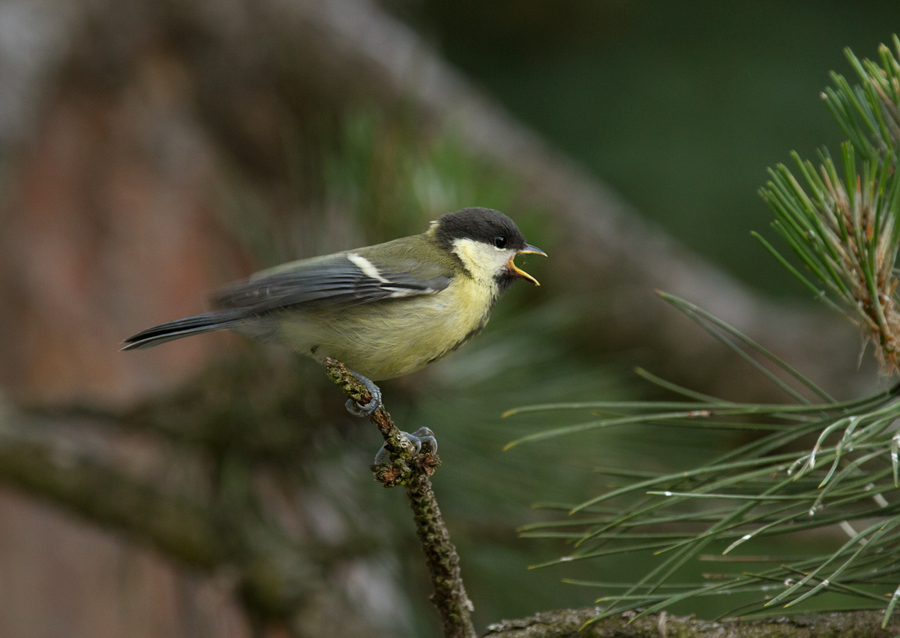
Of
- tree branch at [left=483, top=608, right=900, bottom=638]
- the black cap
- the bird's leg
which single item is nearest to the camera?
tree branch at [left=483, top=608, right=900, bottom=638]

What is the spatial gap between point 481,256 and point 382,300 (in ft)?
0.59

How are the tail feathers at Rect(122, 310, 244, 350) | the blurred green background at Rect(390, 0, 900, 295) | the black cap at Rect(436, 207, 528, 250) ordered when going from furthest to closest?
the blurred green background at Rect(390, 0, 900, 295)
the black cap at Rect(436, 207, 528, 250)
the tail feathers at Rect(122, 310, 244, 350)

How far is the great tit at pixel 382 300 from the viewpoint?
98 centimetres

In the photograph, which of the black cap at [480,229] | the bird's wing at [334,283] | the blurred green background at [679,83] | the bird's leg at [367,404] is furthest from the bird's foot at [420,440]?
the blurred green background at [679,83]

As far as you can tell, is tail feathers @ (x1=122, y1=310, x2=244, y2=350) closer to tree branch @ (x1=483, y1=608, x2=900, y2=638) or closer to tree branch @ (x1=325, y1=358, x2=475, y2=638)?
tree branch @ (x1=325, y1=358, x2=475, y2=638)

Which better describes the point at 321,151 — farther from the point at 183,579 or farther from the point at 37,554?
the point at 37,554

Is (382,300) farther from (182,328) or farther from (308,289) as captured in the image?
(182,328)

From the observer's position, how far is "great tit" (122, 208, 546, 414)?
3.22 ft

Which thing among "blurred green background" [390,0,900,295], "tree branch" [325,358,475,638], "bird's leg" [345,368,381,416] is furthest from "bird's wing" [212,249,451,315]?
"blurred green background" [390,0,900,295]

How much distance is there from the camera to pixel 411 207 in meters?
1.22

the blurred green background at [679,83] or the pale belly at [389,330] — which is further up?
the blurred green background at [679,83]

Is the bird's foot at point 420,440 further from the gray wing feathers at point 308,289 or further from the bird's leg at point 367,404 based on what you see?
the gray wing feathers at point 308,289

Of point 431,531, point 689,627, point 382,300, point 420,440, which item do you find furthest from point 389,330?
point 689,627

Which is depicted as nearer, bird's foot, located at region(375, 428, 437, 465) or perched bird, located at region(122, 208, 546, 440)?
bird's foot, located at region(375, 428, 437, 465)
